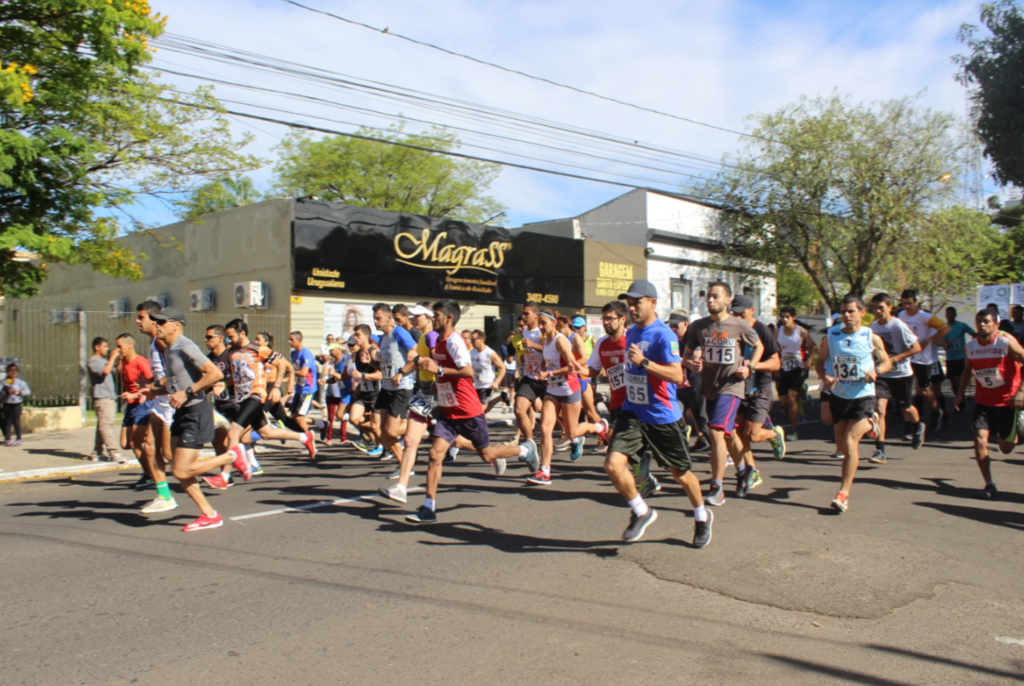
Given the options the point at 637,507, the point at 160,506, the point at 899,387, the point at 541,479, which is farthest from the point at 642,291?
the point at 899,387

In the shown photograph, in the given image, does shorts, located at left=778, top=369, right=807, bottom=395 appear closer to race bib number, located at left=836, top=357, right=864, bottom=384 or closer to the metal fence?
race bib number, located at left=836, top=357, right=864, bottom=384

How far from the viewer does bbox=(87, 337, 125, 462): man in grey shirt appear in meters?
10.6

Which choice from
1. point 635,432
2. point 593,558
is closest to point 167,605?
point 593,558

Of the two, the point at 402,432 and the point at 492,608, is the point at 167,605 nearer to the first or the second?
the point at 492,608

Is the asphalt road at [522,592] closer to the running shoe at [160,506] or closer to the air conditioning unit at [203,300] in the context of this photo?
the running shoe at [160,506]

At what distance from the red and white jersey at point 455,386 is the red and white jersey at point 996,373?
4735 mm

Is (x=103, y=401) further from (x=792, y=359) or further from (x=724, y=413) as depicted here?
(x=792, y=359)

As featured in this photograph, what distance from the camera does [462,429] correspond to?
6.69 meters

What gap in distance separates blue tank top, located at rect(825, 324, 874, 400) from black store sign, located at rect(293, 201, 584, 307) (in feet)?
46.4

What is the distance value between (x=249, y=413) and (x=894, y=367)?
26.7 feet

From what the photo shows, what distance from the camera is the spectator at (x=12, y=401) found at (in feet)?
38.8

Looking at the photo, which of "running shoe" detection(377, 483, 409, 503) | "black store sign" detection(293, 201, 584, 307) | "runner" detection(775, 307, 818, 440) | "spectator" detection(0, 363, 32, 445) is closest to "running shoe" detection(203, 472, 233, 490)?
"running shoe" detection(377, 483, 409, 503)

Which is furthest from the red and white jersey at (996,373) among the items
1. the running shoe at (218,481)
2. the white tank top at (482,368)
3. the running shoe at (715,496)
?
the running shoe at (218,481)

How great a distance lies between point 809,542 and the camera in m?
5.48
